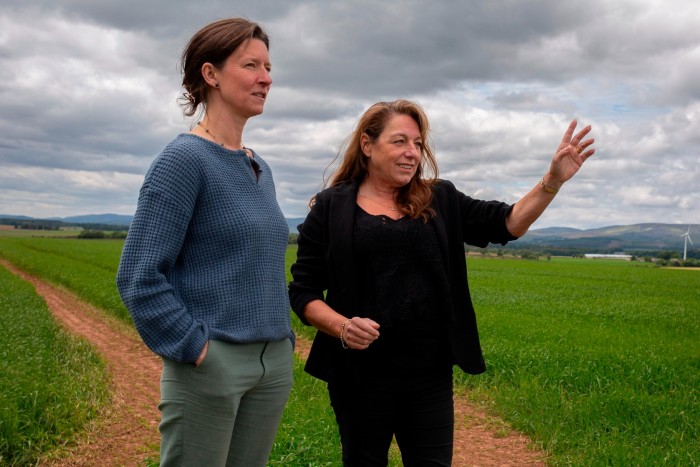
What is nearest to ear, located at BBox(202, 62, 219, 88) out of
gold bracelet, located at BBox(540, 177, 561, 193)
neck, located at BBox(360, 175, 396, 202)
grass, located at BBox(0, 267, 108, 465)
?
neck, located at BBox(360, 175, 396, 202)

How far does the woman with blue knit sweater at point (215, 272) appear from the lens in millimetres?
2307

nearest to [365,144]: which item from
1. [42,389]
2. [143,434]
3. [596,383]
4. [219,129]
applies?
[219,129]

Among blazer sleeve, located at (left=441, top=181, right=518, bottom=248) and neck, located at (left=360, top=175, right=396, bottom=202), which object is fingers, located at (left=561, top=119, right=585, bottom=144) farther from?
neck, located at (left=360, top=175, right=396, bottom=202)

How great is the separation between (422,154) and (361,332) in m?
0.95

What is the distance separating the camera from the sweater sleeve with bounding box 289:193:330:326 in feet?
10.4

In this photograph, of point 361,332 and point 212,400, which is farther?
point 361,332

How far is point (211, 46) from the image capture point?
253 cm

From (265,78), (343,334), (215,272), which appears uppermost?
(265,78)

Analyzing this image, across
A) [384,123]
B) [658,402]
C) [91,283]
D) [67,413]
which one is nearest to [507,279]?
[91,283]

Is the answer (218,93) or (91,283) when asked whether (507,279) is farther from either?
(218,93)

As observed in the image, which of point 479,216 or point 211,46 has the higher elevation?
point 211,46

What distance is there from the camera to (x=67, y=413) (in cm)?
666

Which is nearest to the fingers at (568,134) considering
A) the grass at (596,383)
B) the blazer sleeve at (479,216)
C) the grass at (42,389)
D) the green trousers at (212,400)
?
the blazer sleeve at (479,216)

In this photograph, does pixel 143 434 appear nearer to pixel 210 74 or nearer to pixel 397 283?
pixel 397 283
